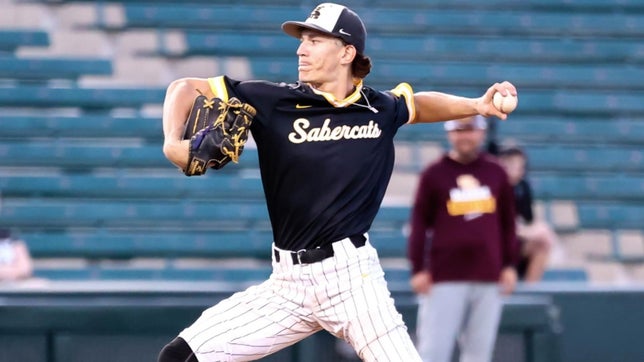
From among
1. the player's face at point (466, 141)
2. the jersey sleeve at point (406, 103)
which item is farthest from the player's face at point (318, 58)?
the player's face at point (466, 141)

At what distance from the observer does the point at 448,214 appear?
639cm

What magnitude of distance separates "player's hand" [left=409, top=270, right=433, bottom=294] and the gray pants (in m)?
0.03

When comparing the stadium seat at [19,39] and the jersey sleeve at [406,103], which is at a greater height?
the jersey sleeve at [406,103]

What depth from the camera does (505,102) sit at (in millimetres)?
4457

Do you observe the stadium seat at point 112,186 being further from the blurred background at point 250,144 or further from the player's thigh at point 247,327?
the player's thigh at point 247,327

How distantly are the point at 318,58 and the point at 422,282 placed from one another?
2.22 meters

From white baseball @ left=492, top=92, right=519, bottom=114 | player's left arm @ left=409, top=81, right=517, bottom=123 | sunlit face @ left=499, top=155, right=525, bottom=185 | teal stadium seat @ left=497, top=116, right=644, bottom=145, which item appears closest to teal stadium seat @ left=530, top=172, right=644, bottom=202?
teal stadium seat @ left=497, top=116, right=644, bottom=145

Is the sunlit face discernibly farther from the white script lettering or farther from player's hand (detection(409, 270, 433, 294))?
the white script lettering

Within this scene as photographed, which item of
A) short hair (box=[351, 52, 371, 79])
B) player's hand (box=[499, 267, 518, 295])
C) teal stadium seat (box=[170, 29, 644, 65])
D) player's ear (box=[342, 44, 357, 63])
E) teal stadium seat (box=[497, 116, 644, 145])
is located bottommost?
player's hand (box=[499, 267, 518, 295])

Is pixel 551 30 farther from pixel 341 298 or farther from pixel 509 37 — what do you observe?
pixel 341 298

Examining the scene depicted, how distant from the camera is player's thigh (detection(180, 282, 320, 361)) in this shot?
4.20m

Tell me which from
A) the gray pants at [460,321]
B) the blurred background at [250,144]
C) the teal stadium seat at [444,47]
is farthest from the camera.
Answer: the teal stadium seat at [444,47]

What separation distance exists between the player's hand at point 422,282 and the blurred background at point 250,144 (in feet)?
7.38

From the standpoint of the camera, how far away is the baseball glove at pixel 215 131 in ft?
12.8
